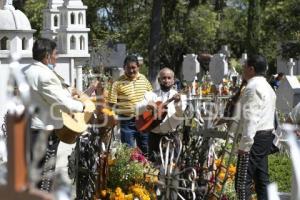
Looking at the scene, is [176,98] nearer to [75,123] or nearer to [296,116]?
[75,123]

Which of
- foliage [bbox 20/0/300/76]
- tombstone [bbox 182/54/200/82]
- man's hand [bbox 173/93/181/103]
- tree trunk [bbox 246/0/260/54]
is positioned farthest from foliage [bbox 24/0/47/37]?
man's hand [bbox 173/93/181/103]

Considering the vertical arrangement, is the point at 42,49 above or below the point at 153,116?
above

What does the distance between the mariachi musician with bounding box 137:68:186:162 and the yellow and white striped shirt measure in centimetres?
141

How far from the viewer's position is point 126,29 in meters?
41.8

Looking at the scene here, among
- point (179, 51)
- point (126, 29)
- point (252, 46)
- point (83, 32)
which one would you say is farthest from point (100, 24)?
point (83, 32)

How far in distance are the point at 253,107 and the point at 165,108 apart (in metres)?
1.31

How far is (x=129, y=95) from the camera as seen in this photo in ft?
30.0

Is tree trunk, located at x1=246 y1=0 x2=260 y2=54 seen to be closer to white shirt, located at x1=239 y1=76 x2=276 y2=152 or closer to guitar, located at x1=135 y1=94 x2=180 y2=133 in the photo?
guitar, located at x1=135 y1=94 x2=180 y2=133

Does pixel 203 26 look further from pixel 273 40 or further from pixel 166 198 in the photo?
pixel 166 198

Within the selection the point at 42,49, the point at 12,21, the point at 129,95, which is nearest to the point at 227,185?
the point at 42,49

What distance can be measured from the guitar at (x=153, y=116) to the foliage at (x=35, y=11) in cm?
3067

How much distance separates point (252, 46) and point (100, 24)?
8107 millimetres

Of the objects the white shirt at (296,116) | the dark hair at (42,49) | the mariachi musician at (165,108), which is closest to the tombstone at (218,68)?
the mariachi musician at (165,108)

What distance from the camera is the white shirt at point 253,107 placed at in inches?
246
